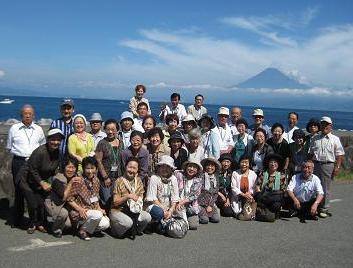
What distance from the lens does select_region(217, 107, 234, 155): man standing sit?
8446 mm

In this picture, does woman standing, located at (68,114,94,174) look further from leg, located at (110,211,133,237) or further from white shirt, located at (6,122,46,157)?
leg, located at (110,211,133,237)

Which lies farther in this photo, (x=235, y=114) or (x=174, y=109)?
(x=174, y=109)

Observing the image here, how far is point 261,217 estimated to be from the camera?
7.56 metres

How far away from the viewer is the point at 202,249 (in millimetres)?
5734

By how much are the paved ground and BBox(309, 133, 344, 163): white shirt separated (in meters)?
1.64

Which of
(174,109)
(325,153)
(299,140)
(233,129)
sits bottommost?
(325,153)

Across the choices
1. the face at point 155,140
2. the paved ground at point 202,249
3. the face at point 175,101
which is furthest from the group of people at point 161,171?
the face at point 175,101

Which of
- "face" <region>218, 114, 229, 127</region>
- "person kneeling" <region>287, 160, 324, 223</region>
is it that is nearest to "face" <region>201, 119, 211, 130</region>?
"face" <region>218, 114, 229, 127</region>

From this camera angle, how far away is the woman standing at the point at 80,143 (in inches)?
260

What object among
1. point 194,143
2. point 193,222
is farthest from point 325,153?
point 193,222

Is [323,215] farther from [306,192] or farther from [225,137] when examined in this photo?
[225,137]

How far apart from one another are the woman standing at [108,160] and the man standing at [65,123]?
0.51 m

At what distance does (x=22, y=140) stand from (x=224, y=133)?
12.9ft

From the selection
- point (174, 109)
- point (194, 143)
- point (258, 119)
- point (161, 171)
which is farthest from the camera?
point (174, 109)
